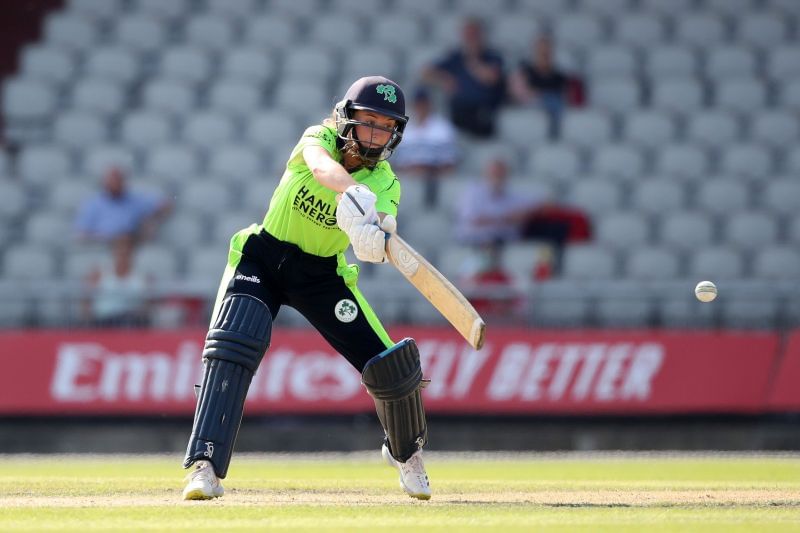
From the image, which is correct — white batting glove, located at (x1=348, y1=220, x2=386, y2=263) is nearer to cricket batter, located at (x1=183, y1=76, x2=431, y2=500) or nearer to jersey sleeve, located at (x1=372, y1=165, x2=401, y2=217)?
cricket batter, located at (x1=183, y1=76, x2=431, y2=500)

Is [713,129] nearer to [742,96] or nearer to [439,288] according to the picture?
[742,96]

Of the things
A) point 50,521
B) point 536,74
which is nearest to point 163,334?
point 536,74

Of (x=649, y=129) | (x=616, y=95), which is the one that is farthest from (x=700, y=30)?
(x=649, y=129)

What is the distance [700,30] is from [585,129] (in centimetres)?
234

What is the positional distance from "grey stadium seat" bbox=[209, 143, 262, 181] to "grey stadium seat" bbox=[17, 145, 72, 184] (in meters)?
1.55

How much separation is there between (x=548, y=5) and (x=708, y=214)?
146 inches

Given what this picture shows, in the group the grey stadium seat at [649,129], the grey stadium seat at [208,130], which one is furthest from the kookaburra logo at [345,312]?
the grey stadium seat at [649,129]

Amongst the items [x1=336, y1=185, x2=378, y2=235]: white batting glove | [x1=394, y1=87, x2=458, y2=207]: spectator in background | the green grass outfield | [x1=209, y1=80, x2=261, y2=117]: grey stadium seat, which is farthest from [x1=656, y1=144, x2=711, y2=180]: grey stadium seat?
[x1=336, y1=185, x2=378, y2=235]: white batting glove

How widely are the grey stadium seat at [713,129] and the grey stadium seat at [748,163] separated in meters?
0.28

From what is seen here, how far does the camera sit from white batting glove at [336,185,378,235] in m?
5.60

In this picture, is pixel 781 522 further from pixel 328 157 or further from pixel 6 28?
pixel 6 28

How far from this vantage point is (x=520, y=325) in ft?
36.7

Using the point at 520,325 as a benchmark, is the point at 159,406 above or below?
below

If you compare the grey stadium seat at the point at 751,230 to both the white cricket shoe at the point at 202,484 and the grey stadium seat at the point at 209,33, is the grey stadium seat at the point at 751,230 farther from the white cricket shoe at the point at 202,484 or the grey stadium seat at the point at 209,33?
the white cricket shoe at the point at 202,484
